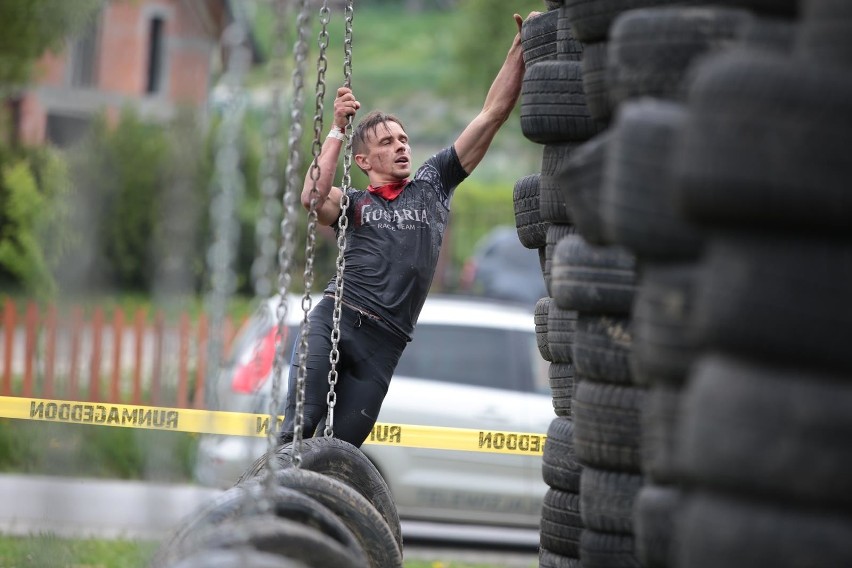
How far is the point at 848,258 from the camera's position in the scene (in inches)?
101

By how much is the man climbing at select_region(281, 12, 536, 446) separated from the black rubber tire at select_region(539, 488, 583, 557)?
102 cm

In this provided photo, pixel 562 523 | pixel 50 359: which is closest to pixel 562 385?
pixel 562 523

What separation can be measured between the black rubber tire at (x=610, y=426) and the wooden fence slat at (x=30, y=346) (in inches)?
333

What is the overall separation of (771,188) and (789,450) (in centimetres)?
54

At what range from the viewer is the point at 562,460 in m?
4.96

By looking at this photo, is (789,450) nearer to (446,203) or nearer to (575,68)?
(575,68)

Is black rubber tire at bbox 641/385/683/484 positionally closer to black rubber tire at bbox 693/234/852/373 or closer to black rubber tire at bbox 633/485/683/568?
black rubber tire at bbox 633/485/683/568

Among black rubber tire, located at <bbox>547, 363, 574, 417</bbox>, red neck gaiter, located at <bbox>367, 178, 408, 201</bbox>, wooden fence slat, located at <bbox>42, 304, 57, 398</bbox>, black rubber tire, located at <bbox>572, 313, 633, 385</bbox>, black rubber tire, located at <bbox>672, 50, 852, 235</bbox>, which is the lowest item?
wooden fence slat, located at <bbox>42, 304, 57, 398</bbox>

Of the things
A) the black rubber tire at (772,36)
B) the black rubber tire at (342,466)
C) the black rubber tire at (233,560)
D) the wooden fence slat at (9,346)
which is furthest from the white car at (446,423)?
the black rubber tire at (772,36)

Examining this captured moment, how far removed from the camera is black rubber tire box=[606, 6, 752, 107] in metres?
3.19

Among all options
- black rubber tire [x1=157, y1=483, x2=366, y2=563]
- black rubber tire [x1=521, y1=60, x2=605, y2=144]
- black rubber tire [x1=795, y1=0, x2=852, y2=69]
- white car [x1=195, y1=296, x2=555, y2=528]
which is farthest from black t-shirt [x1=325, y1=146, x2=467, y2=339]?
black rubber tire [x1=795, y1=0, x2=852, y2=69]

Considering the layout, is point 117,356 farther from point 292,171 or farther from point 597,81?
point 292,171

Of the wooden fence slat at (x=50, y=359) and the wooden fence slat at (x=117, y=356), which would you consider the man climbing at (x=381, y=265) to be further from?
the wooden fence slat at (x=50, y=359)

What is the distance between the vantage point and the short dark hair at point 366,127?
5863 mm
